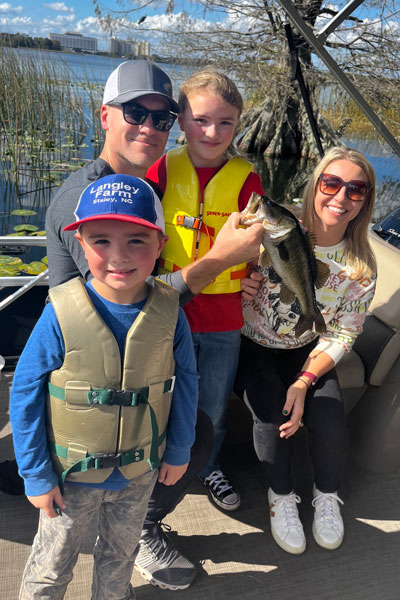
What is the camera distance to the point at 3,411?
2.95 meters

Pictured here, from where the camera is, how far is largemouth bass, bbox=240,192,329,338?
176cm

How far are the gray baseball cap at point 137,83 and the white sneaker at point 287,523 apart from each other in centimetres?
187

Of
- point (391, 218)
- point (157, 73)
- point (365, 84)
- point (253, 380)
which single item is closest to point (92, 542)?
point (253, 380)

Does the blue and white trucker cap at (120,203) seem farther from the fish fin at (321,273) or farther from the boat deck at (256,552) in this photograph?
the boat deck at (256,552)

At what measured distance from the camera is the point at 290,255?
189 centimetres

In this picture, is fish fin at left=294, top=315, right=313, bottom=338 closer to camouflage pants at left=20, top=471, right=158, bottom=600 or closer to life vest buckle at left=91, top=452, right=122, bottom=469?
camouflage pants at left=20, top=471, right=158, bottom=600

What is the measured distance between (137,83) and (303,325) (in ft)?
4.10

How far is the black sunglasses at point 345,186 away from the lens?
Result: 2195 millimetres

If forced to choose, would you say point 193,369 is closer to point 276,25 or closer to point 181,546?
point 181,546

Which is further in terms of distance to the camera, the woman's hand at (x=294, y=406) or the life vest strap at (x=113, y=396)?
the woman's hand at (x=294, y=406)

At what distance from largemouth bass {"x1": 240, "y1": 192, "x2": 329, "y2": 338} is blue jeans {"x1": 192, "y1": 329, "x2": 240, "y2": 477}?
0.32m

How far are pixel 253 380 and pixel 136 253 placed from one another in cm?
116

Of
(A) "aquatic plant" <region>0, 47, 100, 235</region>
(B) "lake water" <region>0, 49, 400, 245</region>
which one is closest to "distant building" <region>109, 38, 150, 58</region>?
(B) "lake water" <region>0, 49, 400, 245</region>

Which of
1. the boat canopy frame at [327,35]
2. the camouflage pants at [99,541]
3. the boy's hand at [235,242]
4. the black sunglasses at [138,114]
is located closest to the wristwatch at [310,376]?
the boy's hand at [235,242]
